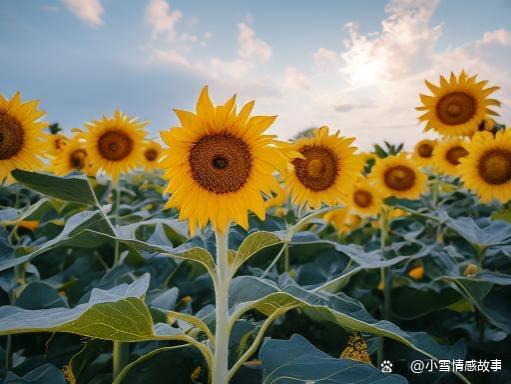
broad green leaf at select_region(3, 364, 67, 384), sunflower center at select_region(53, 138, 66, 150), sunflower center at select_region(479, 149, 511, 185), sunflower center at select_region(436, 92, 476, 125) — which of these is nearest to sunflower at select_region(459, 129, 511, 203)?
sunflower center at select_region(479, 149, 511, 185)

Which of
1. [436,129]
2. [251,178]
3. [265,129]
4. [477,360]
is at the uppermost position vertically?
[436,129]

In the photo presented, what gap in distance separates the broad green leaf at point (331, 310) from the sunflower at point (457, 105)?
7.97ft

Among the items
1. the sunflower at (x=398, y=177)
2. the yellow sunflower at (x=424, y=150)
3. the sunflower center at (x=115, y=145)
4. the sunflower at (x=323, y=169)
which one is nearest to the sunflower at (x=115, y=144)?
the sunflower center at (x=115, y=145)

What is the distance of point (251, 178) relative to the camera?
140 cm

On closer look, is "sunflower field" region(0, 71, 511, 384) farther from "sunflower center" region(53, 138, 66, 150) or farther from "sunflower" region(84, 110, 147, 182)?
"sunflower center" region(53, 138, 66, 150)

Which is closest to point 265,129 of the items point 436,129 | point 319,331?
point 319,331

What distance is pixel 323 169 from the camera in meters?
2.11

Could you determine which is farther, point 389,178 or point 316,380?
point 389,178

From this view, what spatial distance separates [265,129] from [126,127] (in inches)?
88.1

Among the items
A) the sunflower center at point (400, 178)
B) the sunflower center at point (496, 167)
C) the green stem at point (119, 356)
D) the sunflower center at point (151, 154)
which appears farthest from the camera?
the sunflower center at point (151, 154)

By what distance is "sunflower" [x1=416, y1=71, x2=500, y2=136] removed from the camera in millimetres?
3658

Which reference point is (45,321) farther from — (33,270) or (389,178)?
(389,178)

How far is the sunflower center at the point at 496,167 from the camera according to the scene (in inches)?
118

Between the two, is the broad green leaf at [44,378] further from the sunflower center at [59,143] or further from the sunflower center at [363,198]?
the sunflower center at [59,143]
